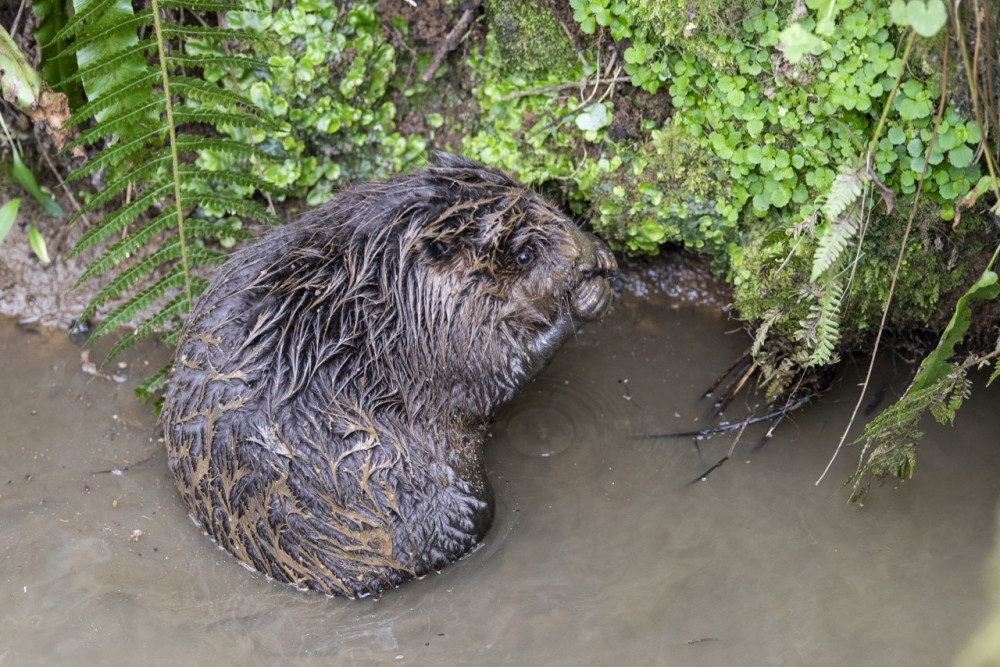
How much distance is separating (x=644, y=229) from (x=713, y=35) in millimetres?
903

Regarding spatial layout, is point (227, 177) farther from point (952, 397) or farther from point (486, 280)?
point (952, 397)

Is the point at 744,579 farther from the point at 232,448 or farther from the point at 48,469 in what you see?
the point at 48,469

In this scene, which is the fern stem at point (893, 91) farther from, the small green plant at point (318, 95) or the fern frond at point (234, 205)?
the fern frond at point (234, 205)

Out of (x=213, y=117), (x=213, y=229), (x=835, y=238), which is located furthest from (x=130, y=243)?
(x=835, y=238)

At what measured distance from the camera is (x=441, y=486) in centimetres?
328

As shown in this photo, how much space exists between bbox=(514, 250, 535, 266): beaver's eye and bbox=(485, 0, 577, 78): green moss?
92 centimetres

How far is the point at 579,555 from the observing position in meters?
3.37

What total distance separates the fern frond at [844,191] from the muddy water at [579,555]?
3.35ft

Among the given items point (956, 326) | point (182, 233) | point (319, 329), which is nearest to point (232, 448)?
point (319, 329)

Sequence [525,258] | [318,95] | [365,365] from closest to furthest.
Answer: [365,365], [525,258], [318,95]

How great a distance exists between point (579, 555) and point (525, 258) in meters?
1.07

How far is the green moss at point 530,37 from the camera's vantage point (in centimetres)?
369

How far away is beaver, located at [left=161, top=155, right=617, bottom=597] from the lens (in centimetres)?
305

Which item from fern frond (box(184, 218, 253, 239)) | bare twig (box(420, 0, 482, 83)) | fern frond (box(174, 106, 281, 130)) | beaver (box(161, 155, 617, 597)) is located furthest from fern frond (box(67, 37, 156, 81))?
bare twig (box(420, 0, 482, 83))
